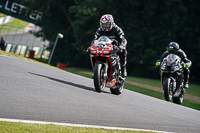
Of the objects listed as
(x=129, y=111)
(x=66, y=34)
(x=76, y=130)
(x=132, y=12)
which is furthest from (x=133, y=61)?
(x=76, y=130)

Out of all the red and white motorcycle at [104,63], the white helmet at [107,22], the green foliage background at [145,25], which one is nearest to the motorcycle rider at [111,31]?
the white helmet at [107,22]

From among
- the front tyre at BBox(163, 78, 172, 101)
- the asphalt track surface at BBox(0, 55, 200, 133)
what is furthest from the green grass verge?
the front tyre at BBox(163, 78, 172, 101)

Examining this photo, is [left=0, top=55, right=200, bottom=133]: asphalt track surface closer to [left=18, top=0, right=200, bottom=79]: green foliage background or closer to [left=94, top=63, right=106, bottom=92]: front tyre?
[left=94, top=63, right=106, bottom=92]: front tyre

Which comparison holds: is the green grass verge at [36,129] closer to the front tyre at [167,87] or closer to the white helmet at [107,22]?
the white helmet at [107,22]

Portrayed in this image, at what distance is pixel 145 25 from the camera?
116ft

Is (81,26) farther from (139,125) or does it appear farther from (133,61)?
(139,125)

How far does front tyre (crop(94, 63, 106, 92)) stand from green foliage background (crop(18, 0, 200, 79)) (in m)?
23.8

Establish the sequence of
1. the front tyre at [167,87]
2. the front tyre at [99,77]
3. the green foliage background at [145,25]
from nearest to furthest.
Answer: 1. the front tyre at [99,77]
2. the front tyre at [167,87]
3. the green foliage background at [145,25]

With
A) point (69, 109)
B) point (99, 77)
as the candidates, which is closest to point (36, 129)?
point (69, 109)

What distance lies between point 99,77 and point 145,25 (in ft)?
90.0

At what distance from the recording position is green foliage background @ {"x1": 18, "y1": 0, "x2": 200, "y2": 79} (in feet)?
106

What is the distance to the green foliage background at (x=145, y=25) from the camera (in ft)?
106

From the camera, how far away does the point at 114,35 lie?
9.73m

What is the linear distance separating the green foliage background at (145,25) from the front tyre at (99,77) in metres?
23.8
